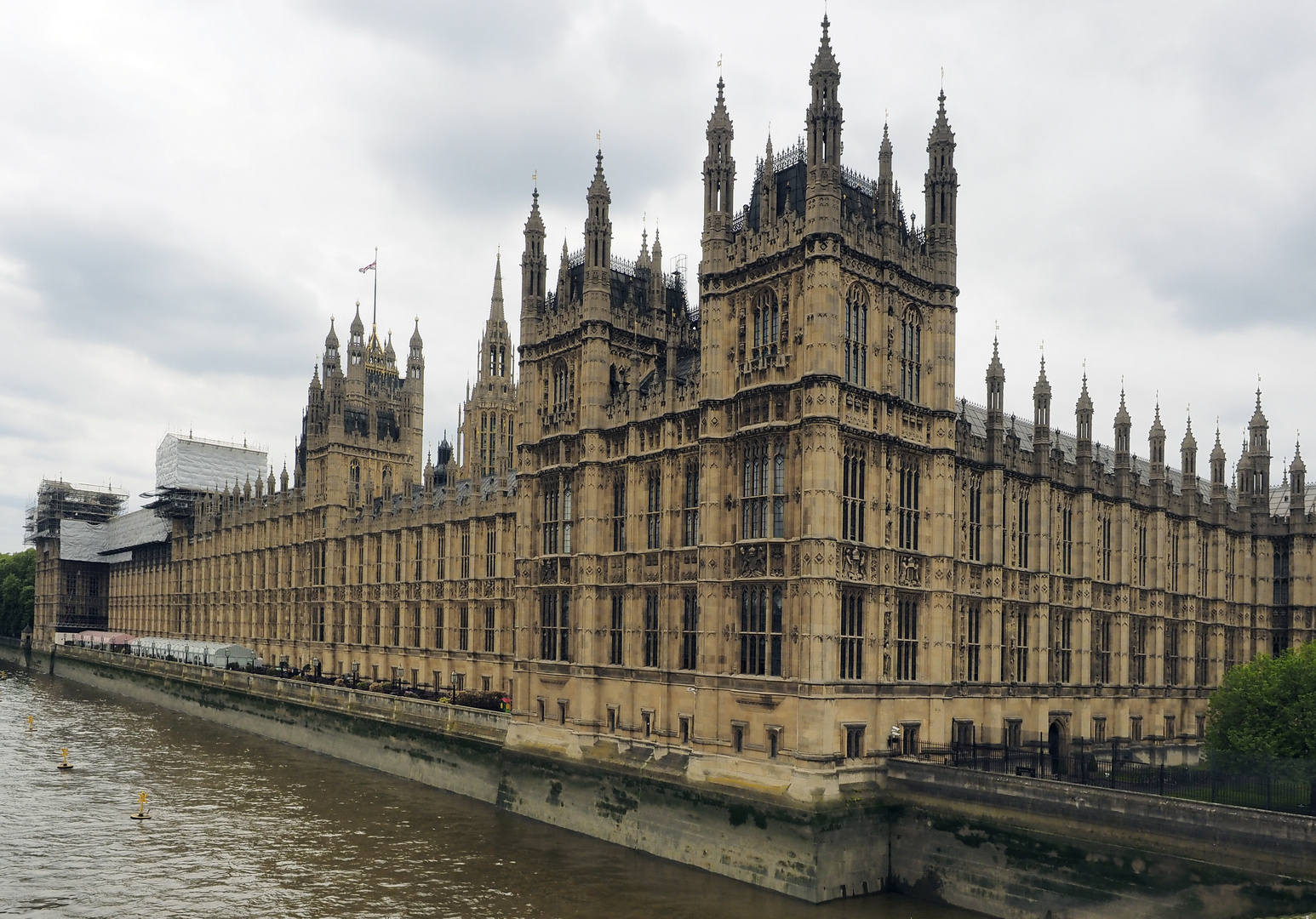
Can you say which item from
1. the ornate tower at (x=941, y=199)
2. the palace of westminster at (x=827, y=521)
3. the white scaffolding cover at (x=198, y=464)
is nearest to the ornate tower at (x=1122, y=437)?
the palace of westminster at (x=827, y=521)

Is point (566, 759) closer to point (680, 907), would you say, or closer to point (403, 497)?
point (680, 907)

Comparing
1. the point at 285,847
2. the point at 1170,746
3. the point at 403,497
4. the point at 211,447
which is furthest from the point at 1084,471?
the point at 211,447

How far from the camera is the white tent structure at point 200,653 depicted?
11150cm

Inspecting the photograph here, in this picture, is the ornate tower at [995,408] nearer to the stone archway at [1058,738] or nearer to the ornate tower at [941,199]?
the ornate tower at [941,199]

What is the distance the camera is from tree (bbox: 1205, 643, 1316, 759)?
1775 inches

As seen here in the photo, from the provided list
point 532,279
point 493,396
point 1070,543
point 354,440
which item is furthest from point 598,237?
point 493,396

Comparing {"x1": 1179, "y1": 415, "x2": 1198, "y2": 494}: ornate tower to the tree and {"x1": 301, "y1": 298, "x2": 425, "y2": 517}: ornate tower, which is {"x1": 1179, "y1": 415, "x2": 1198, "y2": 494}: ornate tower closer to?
the tree

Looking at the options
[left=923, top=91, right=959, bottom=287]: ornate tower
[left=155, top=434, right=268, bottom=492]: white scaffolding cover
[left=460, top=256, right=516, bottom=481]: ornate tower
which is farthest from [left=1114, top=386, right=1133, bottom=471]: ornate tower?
[left=155, top=434, right=268, bottom=492]: white scaffolding cover

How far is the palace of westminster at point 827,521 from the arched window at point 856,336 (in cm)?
15

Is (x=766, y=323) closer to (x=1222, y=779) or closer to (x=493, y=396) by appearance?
(x=1222, y=779)

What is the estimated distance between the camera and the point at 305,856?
48719mm

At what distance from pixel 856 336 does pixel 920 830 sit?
2007cm

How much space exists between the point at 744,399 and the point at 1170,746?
35.3 meters

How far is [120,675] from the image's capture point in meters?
126
